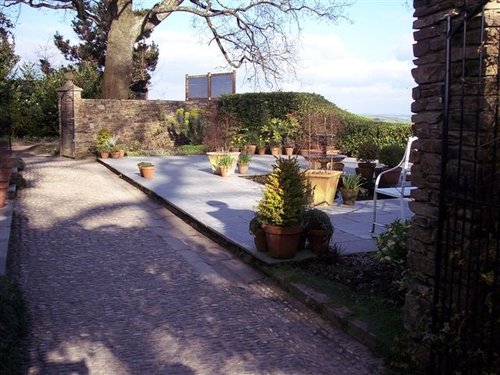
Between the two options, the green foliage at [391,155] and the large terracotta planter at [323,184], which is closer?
the large terracotta planter at [323,184]

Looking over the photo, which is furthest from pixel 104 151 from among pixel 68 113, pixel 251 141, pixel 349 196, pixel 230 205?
pixel 349 196

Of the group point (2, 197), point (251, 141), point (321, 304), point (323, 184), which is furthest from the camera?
point (251, 141)

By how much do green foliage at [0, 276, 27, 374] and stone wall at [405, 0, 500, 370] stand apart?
2338mm

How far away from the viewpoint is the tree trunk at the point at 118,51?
19469mm

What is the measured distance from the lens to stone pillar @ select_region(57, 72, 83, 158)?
55.4ft

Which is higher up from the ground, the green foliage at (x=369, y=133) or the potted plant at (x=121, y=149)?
the green foliage at (x=369, y=133)

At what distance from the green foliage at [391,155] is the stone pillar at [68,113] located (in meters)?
10.6

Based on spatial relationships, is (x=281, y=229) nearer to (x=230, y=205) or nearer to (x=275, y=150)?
(x=230, y=205)

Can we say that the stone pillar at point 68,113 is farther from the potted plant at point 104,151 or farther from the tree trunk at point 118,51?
the tree trunk at point 118,51

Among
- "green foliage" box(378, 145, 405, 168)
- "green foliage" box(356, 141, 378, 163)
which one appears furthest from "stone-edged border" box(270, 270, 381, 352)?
"green foliage" box(378, 145, 405, 168)

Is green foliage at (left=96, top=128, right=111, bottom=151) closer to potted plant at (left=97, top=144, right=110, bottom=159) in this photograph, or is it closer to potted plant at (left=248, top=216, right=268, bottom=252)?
potted plant at (left=97, top=144, right=110, bottom=159)

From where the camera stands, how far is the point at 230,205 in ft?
27.2

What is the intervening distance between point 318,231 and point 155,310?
74.2 inches

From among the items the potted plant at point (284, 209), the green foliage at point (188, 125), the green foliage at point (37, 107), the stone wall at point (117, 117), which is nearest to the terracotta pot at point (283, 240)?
the potted plant at point (284, 209)
